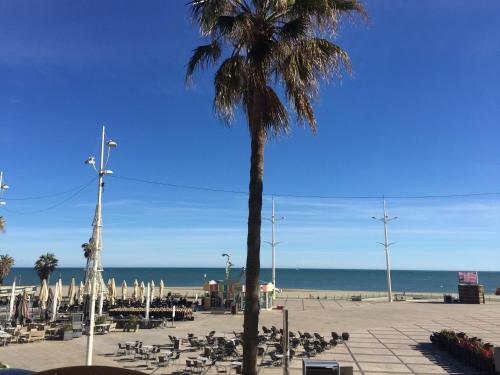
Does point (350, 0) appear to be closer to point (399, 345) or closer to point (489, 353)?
point (489, 353)

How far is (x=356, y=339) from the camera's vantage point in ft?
76.8

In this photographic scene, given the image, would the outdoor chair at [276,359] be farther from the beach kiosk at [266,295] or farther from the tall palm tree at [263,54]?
the beach kiosk at [266,295]

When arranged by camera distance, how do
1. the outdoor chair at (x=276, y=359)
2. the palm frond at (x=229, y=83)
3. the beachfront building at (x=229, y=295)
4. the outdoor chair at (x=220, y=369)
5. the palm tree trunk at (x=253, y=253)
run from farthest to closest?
the beachfront building at (x=229, y=295)
the outdoor chair at (x=276, y=359)
the outdoor chair at (x=220, y=369)
the palm frond at (x=229, y=83)
the palm tree trunk at (x=253, y=253)

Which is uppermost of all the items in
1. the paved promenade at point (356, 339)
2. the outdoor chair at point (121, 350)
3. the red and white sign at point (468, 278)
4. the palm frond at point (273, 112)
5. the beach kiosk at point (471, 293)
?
the palm frond at point (273, 112)

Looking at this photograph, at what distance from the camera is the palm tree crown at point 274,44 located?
8.47m

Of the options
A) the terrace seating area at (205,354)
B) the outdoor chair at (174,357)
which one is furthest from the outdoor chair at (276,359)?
the outdoor chair at (174,357)

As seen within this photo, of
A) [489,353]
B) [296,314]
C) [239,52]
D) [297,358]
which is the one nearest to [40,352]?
[297,358]

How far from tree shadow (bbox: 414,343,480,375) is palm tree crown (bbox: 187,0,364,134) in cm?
1356

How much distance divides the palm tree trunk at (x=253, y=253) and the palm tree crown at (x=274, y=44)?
1.93 ft

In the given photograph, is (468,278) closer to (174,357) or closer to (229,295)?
(229,295)

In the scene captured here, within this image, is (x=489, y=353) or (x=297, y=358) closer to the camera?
(x=489, y=353)

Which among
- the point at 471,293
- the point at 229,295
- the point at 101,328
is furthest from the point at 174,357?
the point at 471,293

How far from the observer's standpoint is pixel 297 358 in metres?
18.4

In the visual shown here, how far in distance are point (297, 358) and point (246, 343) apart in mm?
11611
